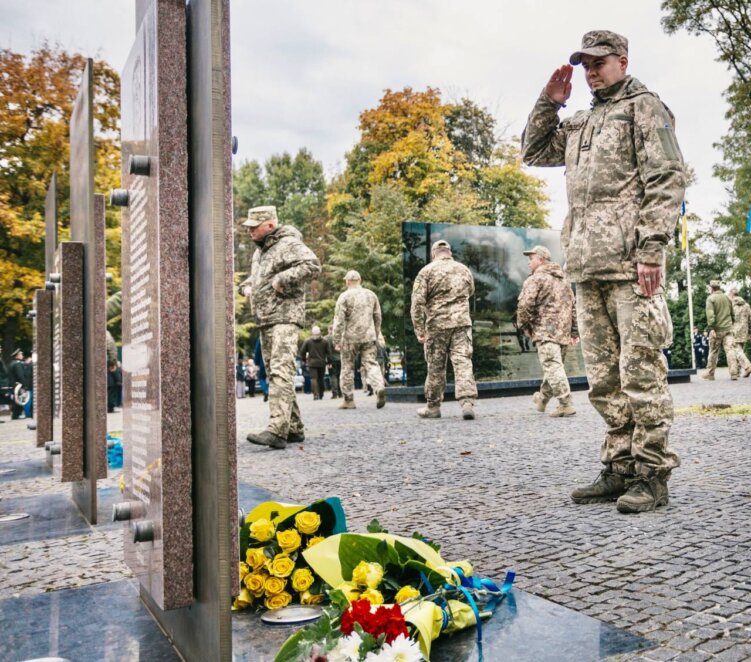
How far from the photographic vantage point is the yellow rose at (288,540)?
2.90 meters

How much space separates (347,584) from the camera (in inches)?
101

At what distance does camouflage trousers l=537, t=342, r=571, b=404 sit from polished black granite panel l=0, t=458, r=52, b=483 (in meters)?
6.51

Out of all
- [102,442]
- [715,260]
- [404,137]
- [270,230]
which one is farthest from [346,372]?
[715,260]

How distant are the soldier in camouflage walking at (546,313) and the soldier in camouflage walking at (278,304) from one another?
15.1 feet

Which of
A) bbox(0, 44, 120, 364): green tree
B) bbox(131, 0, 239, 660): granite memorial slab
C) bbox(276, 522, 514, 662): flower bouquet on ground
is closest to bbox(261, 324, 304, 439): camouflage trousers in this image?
bbox(276, 522, 514, 662): flower bouquet on ground

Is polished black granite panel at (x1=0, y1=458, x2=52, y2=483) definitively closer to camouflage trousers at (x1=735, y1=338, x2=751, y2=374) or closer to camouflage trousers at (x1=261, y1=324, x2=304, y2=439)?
camouflage trousers at (x1=261, y1=324, x2=304, y2=439)

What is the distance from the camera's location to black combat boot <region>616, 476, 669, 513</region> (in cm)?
421

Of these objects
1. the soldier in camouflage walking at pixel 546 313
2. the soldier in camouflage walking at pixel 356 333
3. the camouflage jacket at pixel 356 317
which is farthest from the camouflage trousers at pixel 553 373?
the camouflage jacket at pixel 356 317

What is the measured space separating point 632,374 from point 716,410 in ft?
22.1

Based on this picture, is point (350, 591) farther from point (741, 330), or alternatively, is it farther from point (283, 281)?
point (741, 330)

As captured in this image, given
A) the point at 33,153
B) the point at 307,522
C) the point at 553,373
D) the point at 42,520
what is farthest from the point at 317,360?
the point at 307,522

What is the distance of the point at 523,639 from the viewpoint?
241 centimetres

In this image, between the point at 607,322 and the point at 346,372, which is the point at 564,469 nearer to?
the point at 607,322

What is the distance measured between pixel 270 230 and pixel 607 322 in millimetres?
4424
